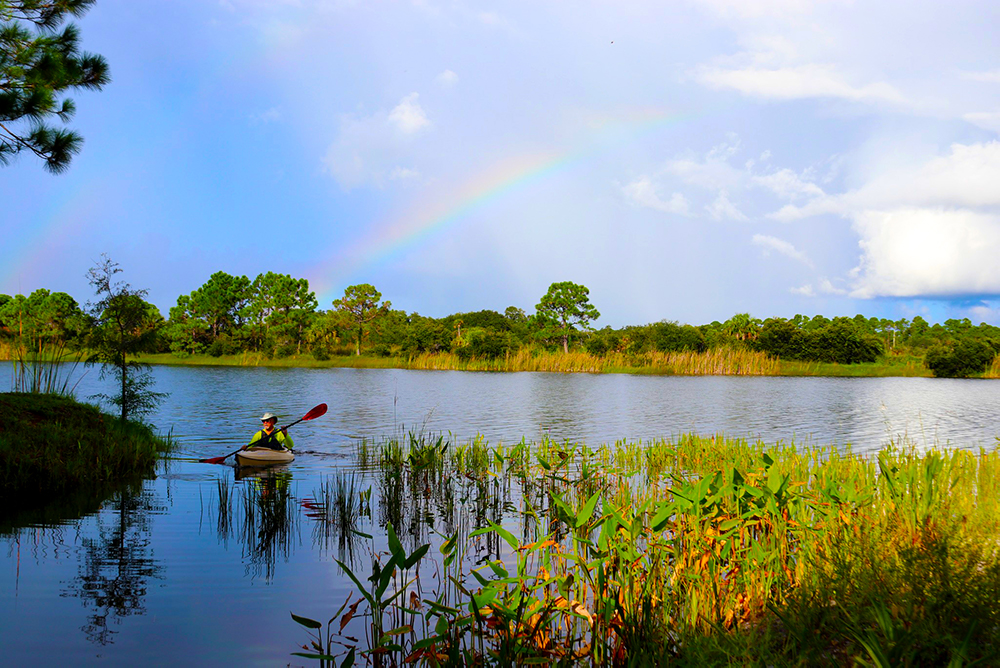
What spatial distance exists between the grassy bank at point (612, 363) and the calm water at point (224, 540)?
2837cm

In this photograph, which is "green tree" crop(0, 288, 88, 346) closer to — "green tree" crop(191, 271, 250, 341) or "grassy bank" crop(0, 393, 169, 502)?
"green tree" crop(191, 271, 250, 341)

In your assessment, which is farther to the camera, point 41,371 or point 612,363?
point 612,363

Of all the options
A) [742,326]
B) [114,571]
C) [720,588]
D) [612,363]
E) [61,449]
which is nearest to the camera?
[720,588]

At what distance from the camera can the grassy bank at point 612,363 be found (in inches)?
2149

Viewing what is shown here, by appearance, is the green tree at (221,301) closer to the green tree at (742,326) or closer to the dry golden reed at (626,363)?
the dry golden reed at (626,363)

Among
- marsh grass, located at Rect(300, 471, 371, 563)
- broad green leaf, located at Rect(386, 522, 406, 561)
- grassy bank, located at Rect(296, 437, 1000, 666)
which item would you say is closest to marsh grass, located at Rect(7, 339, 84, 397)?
marsh grass, located at Rect(300, 471, 371, 563)

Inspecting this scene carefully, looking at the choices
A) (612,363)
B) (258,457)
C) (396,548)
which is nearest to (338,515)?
(258,457)

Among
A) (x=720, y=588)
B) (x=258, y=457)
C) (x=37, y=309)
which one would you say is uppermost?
(x=37, y=309)

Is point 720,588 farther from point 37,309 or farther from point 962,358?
point 37,309

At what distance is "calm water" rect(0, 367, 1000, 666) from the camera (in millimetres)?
5203

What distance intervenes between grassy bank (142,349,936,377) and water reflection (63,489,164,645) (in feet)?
165

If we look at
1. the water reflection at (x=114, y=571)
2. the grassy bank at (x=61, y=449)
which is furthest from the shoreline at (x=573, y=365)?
the water reflection at (x=114, y=571)

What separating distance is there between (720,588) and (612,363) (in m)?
56.0

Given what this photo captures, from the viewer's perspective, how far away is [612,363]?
60.4 meters
